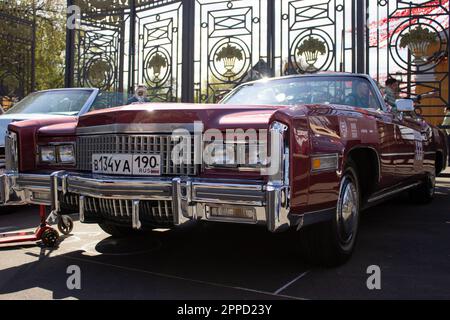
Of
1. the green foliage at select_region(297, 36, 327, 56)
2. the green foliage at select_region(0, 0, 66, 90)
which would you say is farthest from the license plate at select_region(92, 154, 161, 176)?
the green foliage at select_region(0, 0, 66, 90)

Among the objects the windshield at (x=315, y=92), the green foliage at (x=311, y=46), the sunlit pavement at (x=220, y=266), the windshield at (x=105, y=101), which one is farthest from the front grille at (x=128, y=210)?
the green foliage at (x=311, y=46)

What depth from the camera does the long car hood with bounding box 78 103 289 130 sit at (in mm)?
2752

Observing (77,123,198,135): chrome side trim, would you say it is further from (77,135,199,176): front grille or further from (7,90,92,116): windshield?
(7,90,92,116): windshield

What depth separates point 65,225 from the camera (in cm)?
446

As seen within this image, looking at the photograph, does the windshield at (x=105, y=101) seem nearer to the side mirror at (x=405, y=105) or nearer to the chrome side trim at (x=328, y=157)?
the side mirror at (x=405, y=105)

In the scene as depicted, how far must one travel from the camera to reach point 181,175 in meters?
2.91

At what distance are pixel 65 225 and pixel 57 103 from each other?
9.07ft

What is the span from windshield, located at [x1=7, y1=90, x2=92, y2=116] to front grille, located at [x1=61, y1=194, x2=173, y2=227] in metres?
3.41

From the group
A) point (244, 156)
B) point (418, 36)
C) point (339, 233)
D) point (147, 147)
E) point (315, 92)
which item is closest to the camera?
point (244, 156)

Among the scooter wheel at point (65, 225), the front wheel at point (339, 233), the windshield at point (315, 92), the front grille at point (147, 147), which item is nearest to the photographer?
the front grille at point (147, 147)

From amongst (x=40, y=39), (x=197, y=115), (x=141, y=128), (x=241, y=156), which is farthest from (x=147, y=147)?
(x=40, y=39)

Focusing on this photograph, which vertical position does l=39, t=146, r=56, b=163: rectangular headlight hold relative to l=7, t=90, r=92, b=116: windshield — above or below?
below

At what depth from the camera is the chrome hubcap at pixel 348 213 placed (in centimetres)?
327

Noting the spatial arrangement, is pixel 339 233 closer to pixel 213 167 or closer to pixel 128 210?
pixel 213 167
